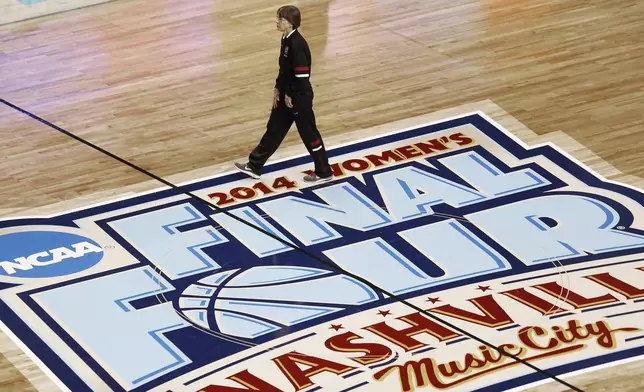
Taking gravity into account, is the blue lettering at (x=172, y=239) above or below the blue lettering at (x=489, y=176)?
above

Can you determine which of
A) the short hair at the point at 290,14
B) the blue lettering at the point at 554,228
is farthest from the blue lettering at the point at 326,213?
the short hair at the point at 290,14

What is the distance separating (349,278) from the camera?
34.9ft

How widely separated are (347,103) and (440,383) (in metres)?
4.71

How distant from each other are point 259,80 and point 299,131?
2.27 meters

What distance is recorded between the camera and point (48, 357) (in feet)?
31.6

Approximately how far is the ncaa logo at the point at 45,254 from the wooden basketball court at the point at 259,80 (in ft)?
1.35

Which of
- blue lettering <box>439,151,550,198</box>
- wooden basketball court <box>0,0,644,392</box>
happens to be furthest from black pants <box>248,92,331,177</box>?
blue lettering <box>439,151,550,198</box>

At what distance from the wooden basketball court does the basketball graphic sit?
1735 millimetres

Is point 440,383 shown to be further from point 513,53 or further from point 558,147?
point 513,53

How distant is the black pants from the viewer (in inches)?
459

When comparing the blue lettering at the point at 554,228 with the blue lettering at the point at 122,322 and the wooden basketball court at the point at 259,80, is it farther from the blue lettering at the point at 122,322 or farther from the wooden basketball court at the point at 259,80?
the blue lettering at the point at 122,322

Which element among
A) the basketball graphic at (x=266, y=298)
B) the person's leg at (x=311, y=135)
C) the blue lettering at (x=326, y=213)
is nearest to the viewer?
the basketball graphic at (x=266, y=298)

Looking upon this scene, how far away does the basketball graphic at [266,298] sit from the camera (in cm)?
1008

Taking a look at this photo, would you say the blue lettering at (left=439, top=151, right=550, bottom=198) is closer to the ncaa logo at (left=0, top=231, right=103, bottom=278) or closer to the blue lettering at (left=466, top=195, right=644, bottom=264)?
the blue lettering at (left=466, top=195, right=644, bottom=264)
